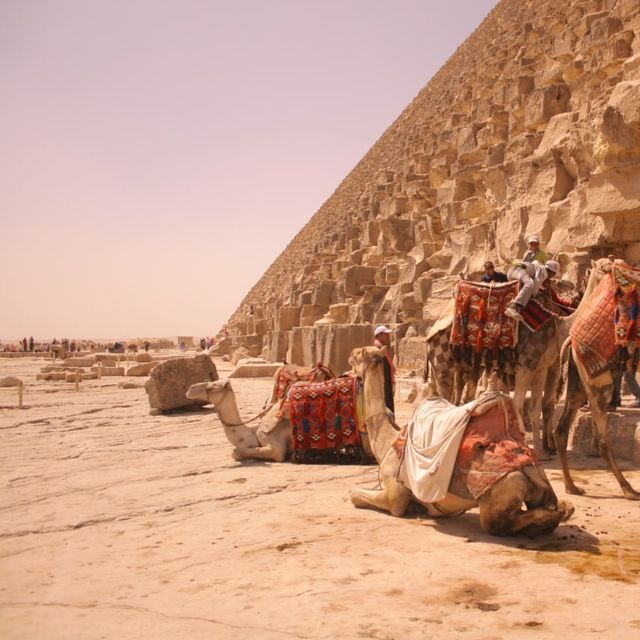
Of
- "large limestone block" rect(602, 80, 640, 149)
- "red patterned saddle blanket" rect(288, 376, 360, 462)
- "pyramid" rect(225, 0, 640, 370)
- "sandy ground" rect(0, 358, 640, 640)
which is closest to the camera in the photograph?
"sandy ground" rect(0, 358, 640, 640)

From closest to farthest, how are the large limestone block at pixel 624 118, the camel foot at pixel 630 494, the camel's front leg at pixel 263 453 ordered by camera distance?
the camel foot at pixel 630 494 < the camel's front leg at pixel 263 453 < the large limestone block at pixel 624 118

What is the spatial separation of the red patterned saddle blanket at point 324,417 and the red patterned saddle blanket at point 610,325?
1.79m

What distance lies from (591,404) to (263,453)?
2.68 meters

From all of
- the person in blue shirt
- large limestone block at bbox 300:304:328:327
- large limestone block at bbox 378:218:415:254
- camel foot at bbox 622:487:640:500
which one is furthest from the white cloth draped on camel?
large limestone block at bbox 300:304:328:327

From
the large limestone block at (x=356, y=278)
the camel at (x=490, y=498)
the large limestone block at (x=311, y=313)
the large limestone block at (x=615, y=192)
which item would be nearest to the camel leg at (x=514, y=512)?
the camel at (x=490, y=498)

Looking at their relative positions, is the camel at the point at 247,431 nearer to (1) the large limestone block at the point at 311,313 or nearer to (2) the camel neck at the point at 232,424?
(2) the camel neck at the point at 232,424

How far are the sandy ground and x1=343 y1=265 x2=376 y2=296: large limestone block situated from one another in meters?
15.6

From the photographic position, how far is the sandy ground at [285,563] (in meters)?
2.58

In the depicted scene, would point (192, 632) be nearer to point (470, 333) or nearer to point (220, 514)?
point (220, 514)

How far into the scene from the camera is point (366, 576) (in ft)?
10.0

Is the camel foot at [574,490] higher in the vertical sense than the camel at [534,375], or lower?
lower

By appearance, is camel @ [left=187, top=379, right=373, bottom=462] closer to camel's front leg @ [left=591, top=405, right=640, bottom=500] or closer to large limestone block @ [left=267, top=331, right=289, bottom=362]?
camel's front leg @ [left=591, top=405, right=640, bottom=500]

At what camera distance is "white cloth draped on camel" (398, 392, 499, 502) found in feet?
11.7

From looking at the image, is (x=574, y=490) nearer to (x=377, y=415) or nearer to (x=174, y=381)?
(x=377, y=415)
